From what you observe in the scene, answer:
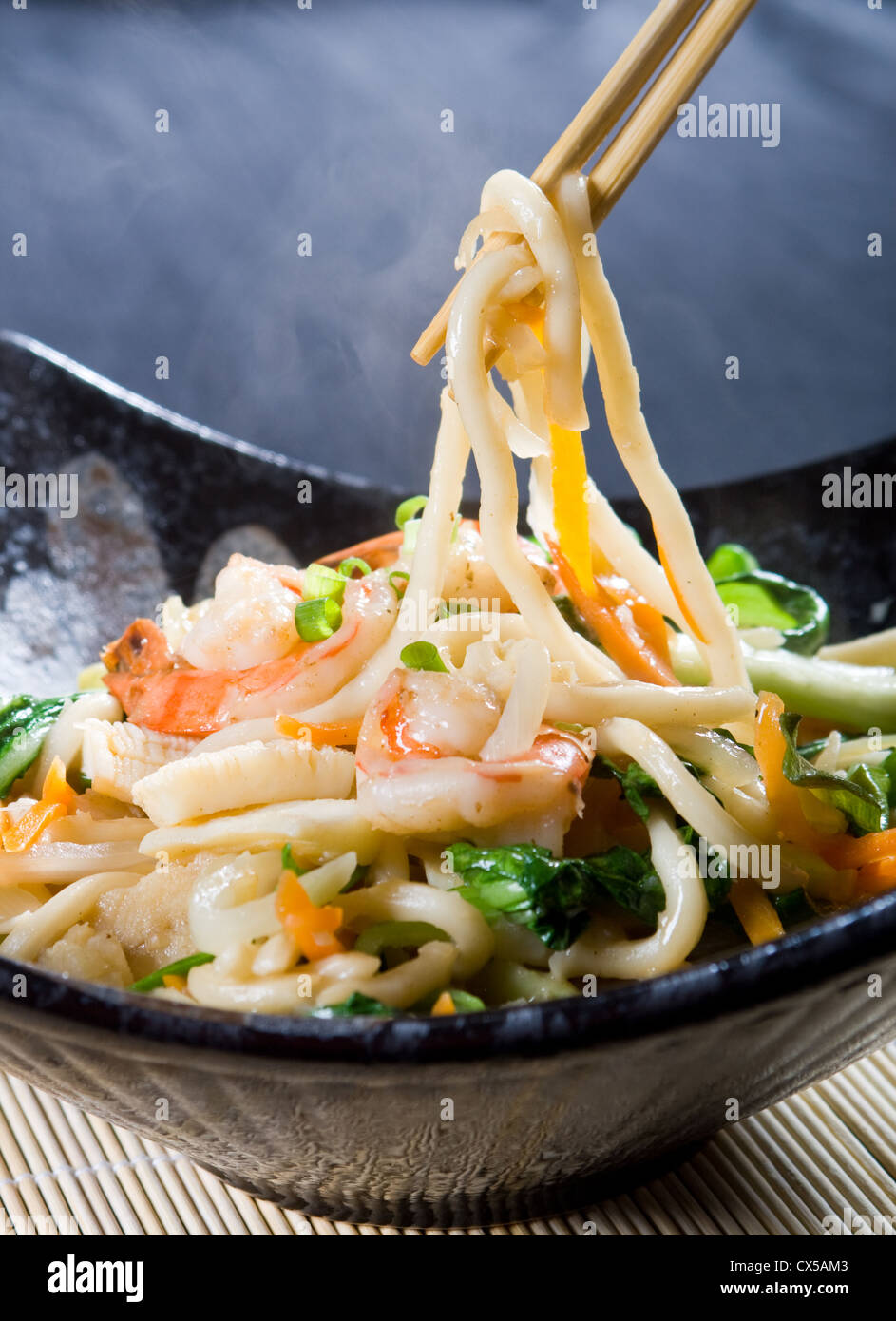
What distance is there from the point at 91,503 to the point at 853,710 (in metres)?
2.40

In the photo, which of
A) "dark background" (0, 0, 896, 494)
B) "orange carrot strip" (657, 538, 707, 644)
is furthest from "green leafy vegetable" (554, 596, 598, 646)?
"dark background" (0, 0, 896, 494)

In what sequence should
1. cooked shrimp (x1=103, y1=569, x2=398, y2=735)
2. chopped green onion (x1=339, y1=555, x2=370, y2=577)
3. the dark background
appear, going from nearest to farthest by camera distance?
cooked shrimp (x1=103, y1=569, x2=398, y2=735), chopped green onion (x1=339, y1=555, x2=370, y2=577), the dark background

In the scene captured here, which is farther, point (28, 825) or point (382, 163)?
point (382, 163)

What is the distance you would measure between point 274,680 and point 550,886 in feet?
2.41

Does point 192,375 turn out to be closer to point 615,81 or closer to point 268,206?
point 268,206

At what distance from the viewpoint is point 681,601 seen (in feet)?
8.45

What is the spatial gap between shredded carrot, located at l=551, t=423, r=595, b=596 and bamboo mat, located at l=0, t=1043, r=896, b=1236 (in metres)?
1.15

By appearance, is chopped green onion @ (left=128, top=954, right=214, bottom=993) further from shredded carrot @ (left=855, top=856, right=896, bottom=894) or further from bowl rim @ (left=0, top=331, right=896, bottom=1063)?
shredded carrot @ (left=855, top=856, right=896, bottom=894)

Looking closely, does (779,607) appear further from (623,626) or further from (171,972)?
(171,972)

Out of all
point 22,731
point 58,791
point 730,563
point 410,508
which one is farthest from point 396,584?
point 730,563

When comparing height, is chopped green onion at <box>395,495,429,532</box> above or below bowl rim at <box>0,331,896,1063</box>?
above

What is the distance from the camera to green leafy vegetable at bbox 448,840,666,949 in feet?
6.42

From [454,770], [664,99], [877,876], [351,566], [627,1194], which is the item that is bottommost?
[627,1194]

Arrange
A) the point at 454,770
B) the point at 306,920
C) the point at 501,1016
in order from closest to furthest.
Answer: the point at 501,1016, the point at 306,920, the point at 454,770
